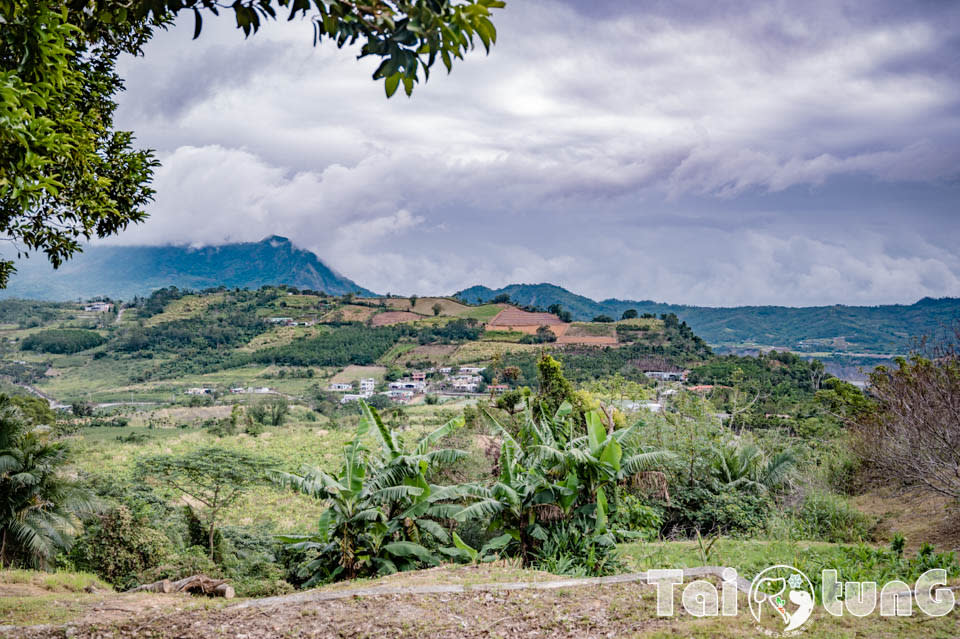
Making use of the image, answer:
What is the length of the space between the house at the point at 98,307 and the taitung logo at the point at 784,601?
125 m

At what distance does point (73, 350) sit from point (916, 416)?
101986mm

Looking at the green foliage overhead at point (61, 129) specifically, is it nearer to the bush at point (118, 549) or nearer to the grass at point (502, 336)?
the bush at point (118, 549)

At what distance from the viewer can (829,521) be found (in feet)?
32.8

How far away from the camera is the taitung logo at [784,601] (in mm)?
4062

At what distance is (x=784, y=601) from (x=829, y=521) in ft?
22.6

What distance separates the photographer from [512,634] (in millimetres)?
4422

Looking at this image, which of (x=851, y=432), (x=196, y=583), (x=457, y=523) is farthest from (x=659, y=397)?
(x=196, y=583)

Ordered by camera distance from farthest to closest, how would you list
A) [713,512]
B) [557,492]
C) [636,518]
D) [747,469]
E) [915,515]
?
[747,469] < [713,512] < [915,515] < [636,518] < [557,492]

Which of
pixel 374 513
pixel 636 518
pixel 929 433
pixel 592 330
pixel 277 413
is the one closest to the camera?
pixel 374 513

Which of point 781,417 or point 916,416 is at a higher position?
point 916,416

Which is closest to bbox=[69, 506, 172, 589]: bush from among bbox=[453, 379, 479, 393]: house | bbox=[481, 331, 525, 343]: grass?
bbox=[453, 379, 479, 393]: house

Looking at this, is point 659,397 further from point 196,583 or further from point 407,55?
point 407,55

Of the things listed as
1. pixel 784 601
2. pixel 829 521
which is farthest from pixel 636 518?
pixel 784 601

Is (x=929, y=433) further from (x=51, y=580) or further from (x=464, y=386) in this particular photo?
(x=464, y=386)
